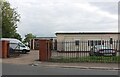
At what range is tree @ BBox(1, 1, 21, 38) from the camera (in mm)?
58188

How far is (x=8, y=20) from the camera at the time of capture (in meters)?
58.8

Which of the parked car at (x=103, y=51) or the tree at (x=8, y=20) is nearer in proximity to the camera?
the parked car at (x=103, y=51)

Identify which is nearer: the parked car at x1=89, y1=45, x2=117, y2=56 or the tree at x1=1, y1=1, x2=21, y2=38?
the parked car at x1=89, y1=45, x2=117, y2=56

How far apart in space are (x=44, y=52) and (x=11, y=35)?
104ft

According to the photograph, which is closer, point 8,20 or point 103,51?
point 103,51

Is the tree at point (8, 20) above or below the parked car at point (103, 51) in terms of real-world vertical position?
above

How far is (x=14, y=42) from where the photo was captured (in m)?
41.8

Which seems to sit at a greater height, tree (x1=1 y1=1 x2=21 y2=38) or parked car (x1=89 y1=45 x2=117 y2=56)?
tree (x1=1 y1=1 x2=21 y2=38)

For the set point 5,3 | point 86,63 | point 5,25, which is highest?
point 5,3

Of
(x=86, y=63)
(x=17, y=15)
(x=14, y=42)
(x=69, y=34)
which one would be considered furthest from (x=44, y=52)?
(x=17, y=15)

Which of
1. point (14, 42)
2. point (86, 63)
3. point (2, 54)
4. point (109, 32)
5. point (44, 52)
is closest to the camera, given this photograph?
point (86, 63)

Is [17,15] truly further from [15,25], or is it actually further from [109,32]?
[109,32]

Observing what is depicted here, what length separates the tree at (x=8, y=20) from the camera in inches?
2291

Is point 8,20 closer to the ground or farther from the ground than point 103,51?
farther from the ground
